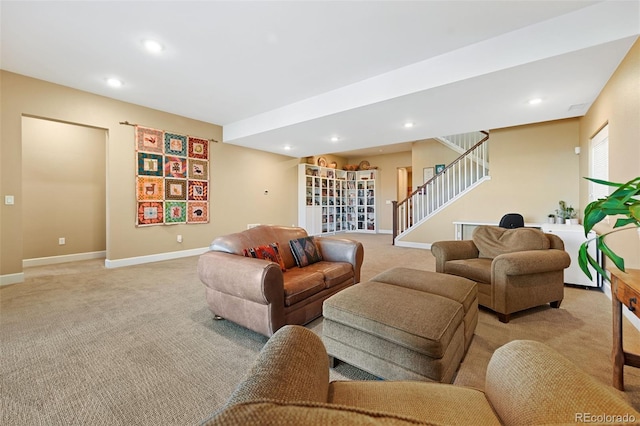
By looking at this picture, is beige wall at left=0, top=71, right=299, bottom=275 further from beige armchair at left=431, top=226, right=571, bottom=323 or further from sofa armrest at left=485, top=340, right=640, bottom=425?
sofa armrest at left=485, top=340, right=640, bottom=425

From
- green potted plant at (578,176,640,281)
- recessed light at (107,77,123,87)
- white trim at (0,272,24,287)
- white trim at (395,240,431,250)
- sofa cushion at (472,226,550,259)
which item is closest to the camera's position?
green potted plant at (578,176,640,281)

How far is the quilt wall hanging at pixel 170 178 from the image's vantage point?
4.62 meters

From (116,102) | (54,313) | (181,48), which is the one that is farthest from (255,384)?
(116,102)

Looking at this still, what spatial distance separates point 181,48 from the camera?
292 cm

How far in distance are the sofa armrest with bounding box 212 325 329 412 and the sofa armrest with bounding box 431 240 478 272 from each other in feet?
7.95

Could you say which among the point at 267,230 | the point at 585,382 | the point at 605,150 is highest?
the point at 605,150

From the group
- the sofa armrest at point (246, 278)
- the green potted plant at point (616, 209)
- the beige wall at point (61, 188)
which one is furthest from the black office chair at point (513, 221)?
the beige wall at point (61, 188)

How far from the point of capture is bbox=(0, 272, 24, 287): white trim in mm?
3377

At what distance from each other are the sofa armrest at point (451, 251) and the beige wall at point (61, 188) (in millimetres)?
6184

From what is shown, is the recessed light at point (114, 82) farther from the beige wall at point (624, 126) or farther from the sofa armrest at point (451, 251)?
the beige wall at point (624, 126)

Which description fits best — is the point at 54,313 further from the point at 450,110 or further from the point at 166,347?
the point at 450,110

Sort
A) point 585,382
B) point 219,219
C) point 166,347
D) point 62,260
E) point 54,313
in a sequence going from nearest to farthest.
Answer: point 585,382 < point 166,347 < point 54,313 < point 62,260 < point 219,219

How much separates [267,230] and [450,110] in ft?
10.6

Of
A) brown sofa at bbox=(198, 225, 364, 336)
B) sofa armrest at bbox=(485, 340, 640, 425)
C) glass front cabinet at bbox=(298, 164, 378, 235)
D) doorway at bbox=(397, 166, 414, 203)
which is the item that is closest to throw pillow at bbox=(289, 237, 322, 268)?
brown sofa at bbox=(198, 225, 364, 336)
